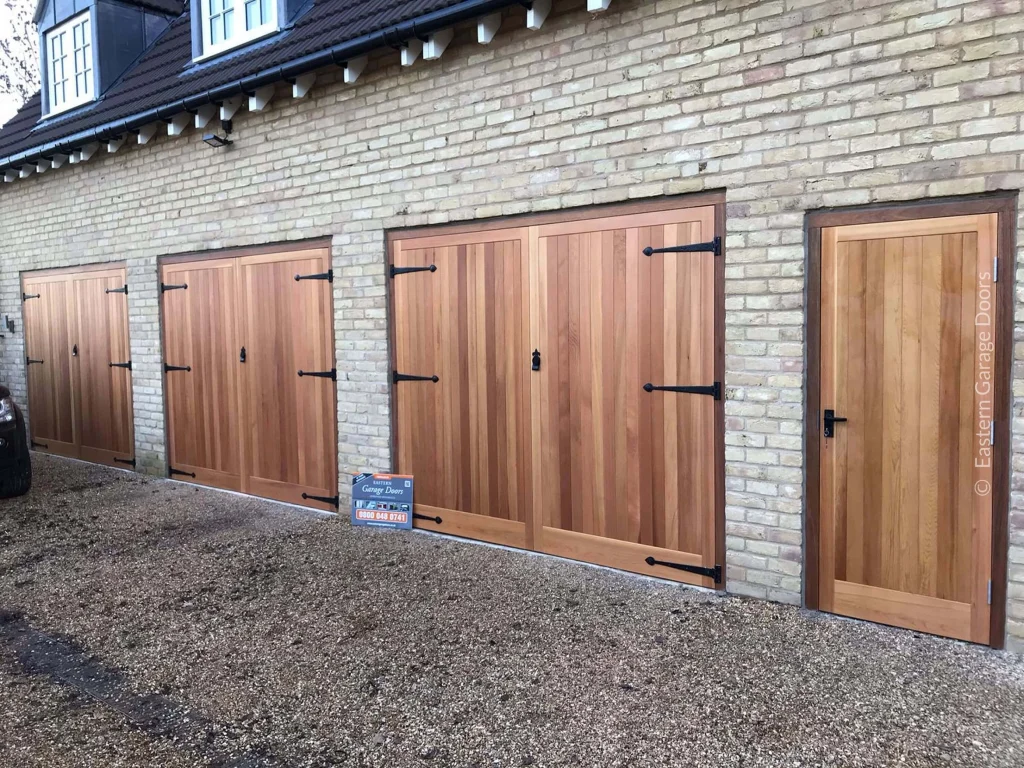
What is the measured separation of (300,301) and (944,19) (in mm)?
5072

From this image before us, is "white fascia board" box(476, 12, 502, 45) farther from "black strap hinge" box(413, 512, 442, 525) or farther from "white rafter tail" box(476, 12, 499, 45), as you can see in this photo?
"black strap hinge" box(413, 512, 442, 525)

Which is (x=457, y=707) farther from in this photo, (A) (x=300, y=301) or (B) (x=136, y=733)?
(A) (x=300, y=301)

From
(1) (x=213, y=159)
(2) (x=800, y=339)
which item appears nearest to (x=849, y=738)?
→ (2) (x=800, y=339)

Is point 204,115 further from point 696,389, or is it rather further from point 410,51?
point 696,389

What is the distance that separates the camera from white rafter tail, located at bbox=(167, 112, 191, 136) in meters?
7.14

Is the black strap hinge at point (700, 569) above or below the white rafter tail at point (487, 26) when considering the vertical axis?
below

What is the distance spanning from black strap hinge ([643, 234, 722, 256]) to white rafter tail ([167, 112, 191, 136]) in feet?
16.4

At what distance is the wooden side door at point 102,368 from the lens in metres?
8.44

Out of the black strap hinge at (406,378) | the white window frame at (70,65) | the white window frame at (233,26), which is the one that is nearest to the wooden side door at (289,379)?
the black strap hinge at (406,378)

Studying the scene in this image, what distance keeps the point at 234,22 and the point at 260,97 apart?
1.68m

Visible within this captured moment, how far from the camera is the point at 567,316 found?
5.04m

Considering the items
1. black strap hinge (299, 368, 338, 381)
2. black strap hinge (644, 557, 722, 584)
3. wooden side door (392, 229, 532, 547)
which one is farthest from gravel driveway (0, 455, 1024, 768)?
black strap hinge (299, 368, 338, 381)

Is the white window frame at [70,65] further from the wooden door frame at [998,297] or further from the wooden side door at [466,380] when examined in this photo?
the wooden door frame at [998,297]

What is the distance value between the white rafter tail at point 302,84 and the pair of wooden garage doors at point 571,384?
1.53 m
